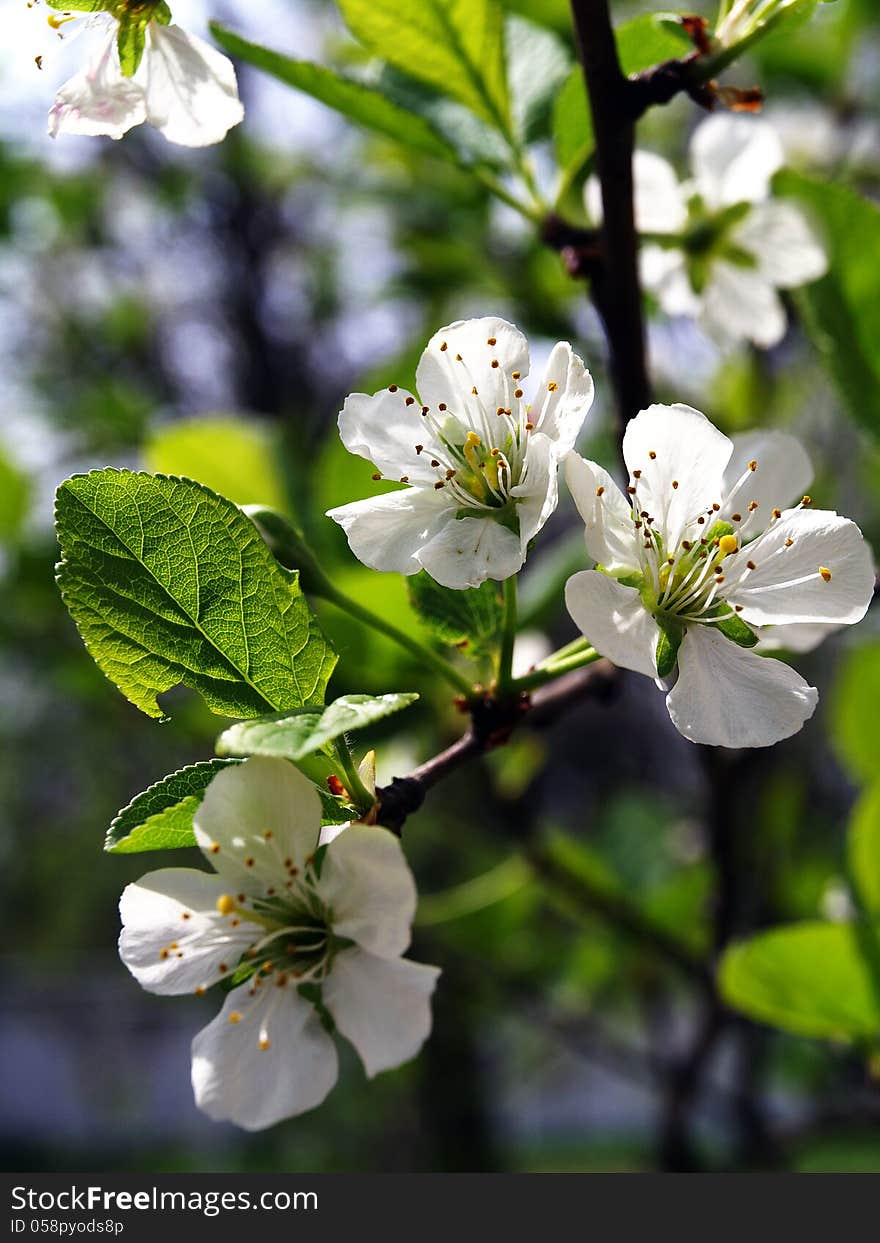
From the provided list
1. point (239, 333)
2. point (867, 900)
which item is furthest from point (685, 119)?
point (239, 333)

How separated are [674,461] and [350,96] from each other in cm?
49

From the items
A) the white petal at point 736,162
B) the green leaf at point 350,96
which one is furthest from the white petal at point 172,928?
the white petal at point 736,162

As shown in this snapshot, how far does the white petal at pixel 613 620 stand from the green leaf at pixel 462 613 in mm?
119

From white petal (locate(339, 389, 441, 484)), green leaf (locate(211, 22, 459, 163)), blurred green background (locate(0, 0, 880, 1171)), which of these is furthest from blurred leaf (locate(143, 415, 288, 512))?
white petal (locate(339, 389, 441, 484))

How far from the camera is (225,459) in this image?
1456mm

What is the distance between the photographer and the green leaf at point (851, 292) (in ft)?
3.79

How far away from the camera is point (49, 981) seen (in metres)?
12.0

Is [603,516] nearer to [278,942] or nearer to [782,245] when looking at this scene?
[278,942]

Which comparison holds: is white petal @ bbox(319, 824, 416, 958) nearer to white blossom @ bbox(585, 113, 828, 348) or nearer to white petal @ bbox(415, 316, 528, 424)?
white petal @ bbox(415, 316, 528, 424)

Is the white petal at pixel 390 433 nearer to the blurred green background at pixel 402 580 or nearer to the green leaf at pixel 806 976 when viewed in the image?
the blurred green background at pixel 402 580

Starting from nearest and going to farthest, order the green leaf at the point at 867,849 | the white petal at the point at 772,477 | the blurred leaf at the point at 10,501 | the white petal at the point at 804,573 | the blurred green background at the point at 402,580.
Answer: the white petal at the point at 804,573 < the white petal at the point at 772,477 < the green leaf at the point at 867,849 < the blurred green background at the point at 402,580 < the blurred leaf at the point at 10,501

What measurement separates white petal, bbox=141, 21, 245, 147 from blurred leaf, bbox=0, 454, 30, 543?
1.54 metres

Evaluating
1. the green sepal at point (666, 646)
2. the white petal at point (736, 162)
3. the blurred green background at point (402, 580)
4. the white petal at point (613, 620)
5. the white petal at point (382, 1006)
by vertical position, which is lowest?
the blurred green background at point (402, 580)

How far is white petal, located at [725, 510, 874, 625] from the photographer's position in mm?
796
